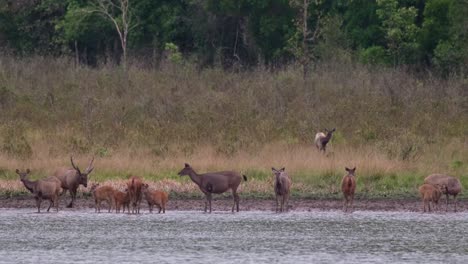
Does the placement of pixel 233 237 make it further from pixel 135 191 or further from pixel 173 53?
pixel 173 53

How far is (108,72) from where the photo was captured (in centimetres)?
3978

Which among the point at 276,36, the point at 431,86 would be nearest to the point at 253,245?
the point at 431,86

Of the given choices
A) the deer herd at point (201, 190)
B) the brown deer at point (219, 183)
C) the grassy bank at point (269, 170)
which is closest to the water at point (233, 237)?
the deer herd at point (201, 190)

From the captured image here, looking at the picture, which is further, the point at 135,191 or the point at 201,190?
the point at 201,190

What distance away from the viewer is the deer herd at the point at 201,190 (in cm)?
2427

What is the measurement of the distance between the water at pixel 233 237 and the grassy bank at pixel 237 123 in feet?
11.0

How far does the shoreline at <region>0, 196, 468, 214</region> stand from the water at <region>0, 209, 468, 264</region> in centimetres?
71

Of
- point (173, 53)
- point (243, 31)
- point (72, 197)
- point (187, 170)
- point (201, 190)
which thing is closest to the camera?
point (201, 190)

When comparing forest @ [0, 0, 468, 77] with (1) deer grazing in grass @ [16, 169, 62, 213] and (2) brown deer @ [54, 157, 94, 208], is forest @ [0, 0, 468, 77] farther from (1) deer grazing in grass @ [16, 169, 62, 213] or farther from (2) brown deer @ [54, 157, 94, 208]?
(1) deer grazing in grass @ [16, 169, 62, 213]

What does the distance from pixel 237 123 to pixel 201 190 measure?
27.9ft

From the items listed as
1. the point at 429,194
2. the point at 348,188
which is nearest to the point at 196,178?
the point at 348,188

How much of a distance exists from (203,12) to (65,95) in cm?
1211

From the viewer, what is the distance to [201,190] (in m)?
25.5

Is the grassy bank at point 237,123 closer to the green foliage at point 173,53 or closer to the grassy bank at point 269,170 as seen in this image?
the grassy bank at point 269,170
